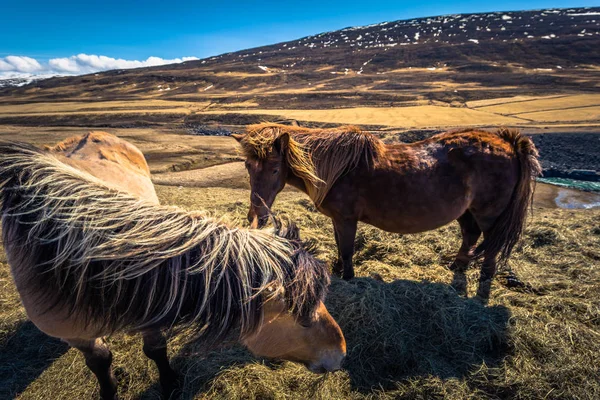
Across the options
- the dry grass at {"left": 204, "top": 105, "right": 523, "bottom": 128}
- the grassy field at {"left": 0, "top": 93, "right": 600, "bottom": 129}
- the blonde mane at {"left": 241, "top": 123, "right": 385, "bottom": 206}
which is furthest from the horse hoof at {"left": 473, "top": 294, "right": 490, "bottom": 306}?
the dry grass at {"left": 204, "top": 105, "right": 523, "bottom": 128}

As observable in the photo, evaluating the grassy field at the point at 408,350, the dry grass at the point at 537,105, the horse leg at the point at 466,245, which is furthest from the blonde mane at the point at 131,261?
the dry grass at the point at 537,105

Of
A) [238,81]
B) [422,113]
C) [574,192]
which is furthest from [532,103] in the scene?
[238,81]

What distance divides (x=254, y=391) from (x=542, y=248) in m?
4.57

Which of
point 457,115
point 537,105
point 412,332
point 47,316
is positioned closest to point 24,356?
point 47,316

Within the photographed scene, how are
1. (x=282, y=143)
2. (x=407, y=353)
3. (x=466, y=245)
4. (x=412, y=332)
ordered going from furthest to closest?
1. (x=466, y=245)
2. (x=282, y=143)
3. (x=412, y=332)
4. (x=407, y=353)

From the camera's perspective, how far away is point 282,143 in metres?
3.35

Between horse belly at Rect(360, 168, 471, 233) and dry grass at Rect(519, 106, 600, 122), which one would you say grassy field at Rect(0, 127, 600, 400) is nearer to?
horse belly at Rect(360, 168, 471, 233)

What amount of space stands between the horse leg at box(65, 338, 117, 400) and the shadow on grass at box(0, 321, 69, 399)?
0.78m

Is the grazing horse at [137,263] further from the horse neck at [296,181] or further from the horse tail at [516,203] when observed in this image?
the horse tail at [516,203]

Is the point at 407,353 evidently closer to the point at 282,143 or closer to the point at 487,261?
the point at 487,261

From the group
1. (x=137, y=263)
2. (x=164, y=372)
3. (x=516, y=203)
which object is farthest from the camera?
(x=516, y=203)

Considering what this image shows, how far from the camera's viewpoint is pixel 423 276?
13.4 ft

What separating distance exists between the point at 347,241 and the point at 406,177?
3.30 ft

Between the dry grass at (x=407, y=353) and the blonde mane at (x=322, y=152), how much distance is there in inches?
47.5
